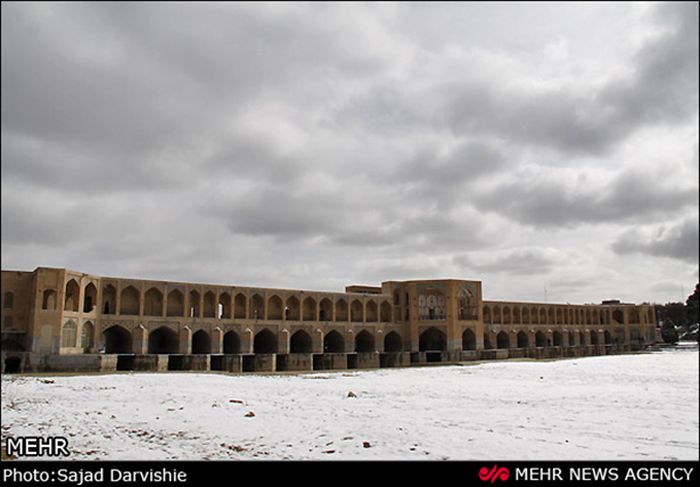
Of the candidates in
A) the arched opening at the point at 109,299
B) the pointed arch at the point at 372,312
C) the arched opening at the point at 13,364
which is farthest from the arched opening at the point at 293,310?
the arched opening at the point at 13,364

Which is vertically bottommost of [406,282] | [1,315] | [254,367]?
[254,367]

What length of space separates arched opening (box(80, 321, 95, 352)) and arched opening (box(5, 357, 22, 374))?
17.0 feet

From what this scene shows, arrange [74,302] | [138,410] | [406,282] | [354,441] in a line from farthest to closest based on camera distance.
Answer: [406,282]
[74,302]
[138,410]
[354,441]

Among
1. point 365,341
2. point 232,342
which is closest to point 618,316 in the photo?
point 365,341

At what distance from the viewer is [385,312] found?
51.2m

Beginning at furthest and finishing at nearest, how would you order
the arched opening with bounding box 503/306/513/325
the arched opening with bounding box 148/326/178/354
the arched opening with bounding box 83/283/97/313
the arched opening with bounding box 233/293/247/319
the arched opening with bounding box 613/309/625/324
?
the arched opening with bounding box 613/309/625/324 < the arched opening with bounding box 503/306/513/325 < the arched opening with bounding box 233/293/247/319 < the arched opening with bounding box 148/326/178/354 < the arched opening with bounding box 83/283/97/313
